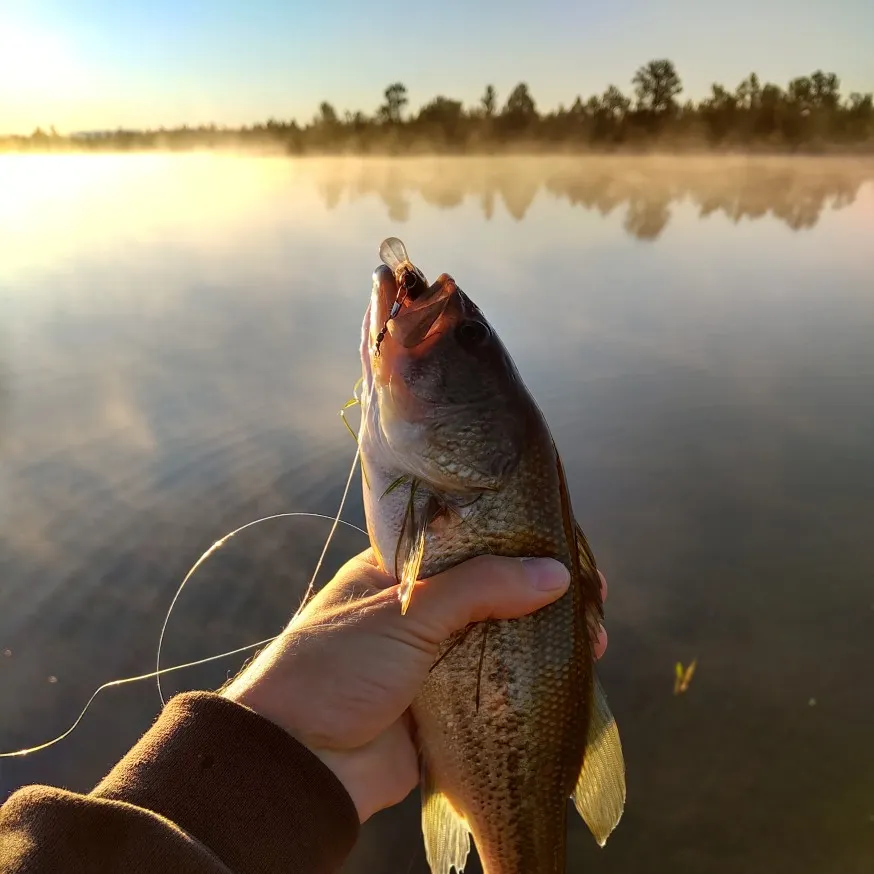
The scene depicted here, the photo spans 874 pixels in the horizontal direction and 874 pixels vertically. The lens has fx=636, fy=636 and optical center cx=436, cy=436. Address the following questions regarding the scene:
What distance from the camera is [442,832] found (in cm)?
252

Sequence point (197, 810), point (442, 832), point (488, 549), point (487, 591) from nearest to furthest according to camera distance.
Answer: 1. point (197, 810)
2. point (487, 591)
3. point (488, 549)
4. point (442, 832)

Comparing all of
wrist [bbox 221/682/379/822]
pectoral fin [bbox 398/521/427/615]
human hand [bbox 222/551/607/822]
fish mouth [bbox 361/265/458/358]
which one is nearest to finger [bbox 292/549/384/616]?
human hand [bbox 222/551/607/822]

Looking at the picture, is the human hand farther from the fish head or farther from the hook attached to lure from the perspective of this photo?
the hook attached to lure

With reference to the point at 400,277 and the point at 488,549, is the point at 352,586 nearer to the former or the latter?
the point at 488,549

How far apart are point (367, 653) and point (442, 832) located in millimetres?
908

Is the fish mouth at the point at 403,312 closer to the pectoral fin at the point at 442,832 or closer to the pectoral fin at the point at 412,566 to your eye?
the pectoral fin at the point at 412,566

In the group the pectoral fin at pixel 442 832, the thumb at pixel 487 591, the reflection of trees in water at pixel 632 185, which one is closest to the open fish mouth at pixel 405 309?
the thumb at pixel 487 591

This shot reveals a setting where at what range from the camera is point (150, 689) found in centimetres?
426

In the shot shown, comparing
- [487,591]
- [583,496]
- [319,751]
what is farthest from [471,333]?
[583,496]

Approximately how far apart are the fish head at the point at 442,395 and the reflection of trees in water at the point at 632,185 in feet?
65.7

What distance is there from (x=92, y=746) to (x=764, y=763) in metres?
4.11

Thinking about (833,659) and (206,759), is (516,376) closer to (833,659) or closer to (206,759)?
(206,759)

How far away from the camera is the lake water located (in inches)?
151

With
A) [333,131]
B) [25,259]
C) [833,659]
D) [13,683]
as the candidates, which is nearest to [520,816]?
[833,659]
